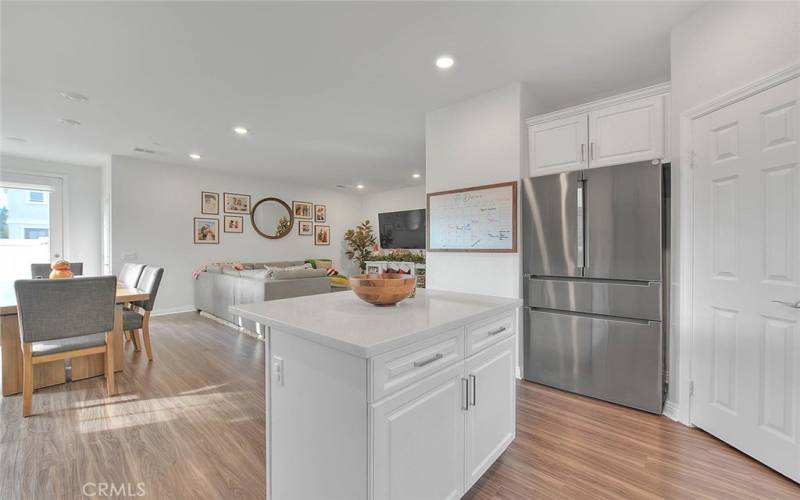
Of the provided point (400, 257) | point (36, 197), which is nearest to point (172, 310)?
point (36, 197)

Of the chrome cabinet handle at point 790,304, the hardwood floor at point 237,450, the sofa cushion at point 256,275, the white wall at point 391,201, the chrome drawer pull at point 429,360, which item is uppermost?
the white wall at point 391,201

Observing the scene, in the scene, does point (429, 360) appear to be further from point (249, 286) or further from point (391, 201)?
point (391, 201)

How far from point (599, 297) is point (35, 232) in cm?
795

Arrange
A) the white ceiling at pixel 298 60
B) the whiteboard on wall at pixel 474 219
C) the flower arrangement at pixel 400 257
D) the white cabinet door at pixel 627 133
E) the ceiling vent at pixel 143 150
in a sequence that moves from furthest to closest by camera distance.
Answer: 1. the flower arrangement at pixel 400 257
2. the ceiling vent at pixel 143 150
3. the whiteboard on wall at pixel 474 219
4. the white cabinet door at pixel 627 133
5. the white ceiling at pixel 298 60

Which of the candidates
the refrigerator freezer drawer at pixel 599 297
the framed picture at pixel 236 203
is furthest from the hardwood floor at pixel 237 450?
the framed picture at pixel 236 203

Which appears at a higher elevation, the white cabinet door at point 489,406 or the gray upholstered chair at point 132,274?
the gray upholstered chair at point 132,274

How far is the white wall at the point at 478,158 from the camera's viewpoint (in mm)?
2881

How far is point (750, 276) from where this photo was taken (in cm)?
179

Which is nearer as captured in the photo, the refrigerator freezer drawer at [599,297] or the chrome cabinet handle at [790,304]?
the chrome cabinet handle at [790,304]

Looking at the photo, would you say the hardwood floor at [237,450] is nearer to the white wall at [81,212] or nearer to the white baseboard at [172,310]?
the white baseboard at [172,310]

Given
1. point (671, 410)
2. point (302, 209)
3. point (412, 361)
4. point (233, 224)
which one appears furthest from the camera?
point (302, 209)

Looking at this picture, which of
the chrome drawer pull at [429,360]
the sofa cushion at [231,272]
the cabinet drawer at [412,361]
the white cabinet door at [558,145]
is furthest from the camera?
the sofa cushion at [231,272]

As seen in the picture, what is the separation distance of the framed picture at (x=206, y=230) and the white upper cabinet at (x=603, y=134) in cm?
570

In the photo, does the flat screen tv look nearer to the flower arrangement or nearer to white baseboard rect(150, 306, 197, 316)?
the flower arrangement
